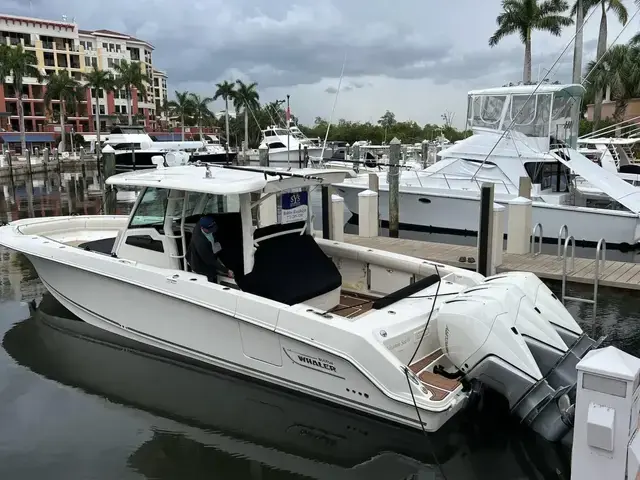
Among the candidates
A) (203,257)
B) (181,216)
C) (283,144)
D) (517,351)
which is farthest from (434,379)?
(283,144)

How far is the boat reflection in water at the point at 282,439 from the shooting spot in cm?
496

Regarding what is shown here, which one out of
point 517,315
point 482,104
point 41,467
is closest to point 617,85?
point 482,104

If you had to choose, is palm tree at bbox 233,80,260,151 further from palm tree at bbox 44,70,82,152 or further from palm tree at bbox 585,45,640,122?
palm tree at bbox 585,45,640,122

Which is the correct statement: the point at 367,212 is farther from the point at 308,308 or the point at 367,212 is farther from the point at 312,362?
the point at 312,362

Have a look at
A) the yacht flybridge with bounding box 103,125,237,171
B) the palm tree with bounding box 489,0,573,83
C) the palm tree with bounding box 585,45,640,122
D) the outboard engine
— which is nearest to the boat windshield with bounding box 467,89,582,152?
the outboard engine

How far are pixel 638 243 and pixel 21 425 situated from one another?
43.1ft

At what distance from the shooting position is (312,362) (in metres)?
5.38

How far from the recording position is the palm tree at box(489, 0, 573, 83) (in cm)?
3222

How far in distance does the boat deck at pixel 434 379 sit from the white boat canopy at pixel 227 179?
2.28 metres

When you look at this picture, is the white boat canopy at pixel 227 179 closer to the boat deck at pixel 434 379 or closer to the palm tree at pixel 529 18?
the boat deck at pixel 434 379

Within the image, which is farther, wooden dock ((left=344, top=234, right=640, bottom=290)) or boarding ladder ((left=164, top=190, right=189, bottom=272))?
wooden dock ((left=344, top=234, right=640, bottom=290))

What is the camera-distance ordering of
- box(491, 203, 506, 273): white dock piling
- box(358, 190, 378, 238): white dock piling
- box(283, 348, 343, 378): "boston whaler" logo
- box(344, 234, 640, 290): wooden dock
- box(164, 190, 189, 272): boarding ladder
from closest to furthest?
box(283, 348, 343, 378): "boston whaler" logo → box(164, 190, 189, 272): boarding ladder → box(344, 234, 640, 290): wooden dock → box(491, 203, 506, 273): white dock piling → box(358, 190, 378, 238): white dock piling

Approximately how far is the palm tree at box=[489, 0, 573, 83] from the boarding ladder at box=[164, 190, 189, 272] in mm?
29412

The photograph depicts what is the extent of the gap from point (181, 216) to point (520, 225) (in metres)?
6.88
